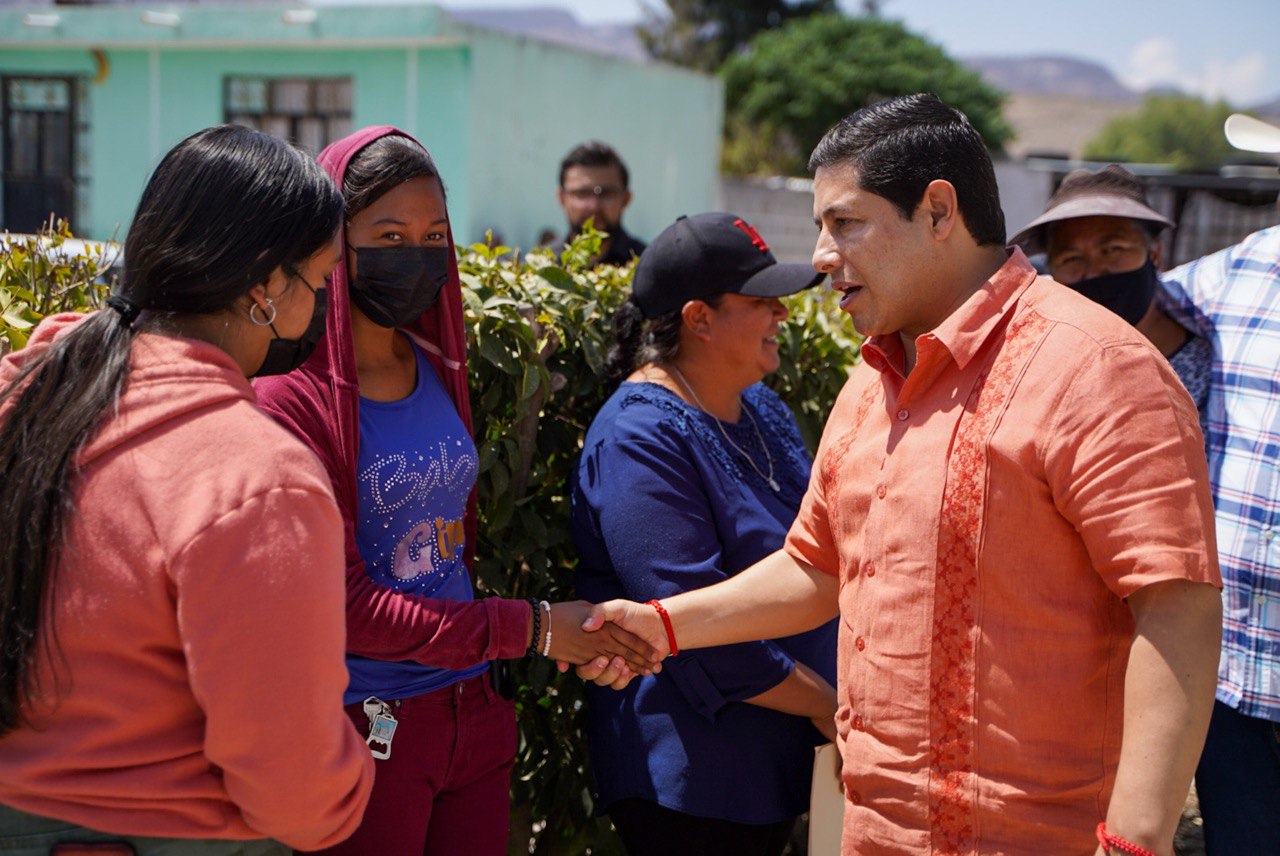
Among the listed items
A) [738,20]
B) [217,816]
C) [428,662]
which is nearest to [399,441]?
[428,662]

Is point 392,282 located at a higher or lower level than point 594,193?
lower

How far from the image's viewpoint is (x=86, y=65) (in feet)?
63.9

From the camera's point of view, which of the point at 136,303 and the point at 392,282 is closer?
the point at 136,303

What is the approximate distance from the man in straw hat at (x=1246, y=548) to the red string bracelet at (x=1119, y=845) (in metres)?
1.22

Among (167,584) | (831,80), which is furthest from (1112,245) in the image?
(831,80)

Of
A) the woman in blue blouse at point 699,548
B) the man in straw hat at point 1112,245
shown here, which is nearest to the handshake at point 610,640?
the woman in blue blouse at point 699,548

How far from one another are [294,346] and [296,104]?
17.9 meters

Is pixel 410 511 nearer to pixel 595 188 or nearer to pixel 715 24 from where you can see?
pixel 595 188

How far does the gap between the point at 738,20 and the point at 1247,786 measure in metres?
55.4

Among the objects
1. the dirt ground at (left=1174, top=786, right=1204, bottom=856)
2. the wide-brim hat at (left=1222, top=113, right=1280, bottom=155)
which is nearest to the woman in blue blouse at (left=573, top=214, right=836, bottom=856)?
the wide-brim hat at (left=1222, top=113, right=1280, bottom=155)

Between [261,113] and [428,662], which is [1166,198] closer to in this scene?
[261,113]

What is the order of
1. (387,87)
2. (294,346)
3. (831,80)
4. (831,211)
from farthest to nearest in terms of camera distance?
(831,80), (387,87), (831,211), (294,346)

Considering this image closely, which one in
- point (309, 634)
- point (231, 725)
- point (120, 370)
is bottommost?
point (231, 725)

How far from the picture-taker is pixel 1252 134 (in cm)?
345
